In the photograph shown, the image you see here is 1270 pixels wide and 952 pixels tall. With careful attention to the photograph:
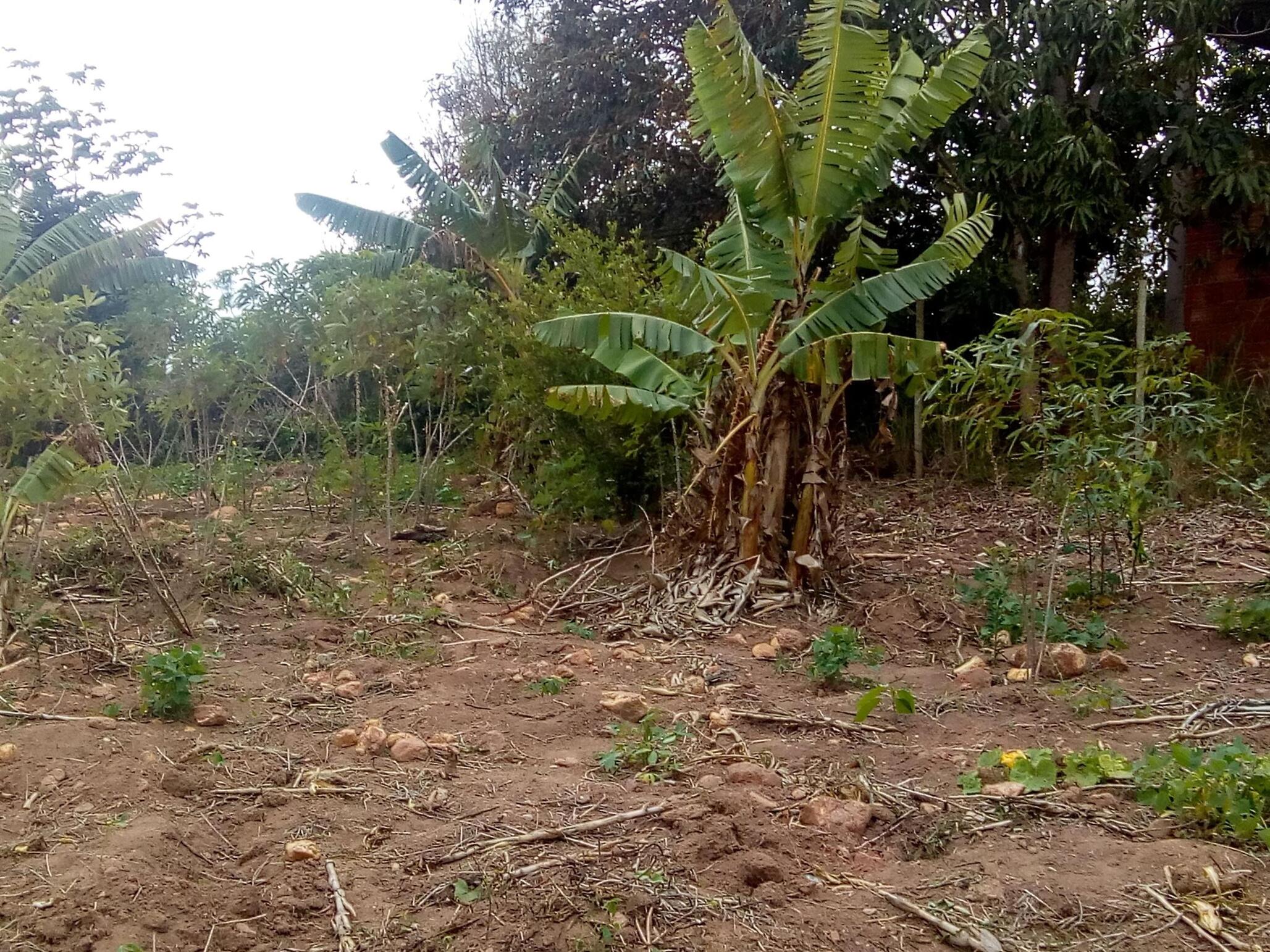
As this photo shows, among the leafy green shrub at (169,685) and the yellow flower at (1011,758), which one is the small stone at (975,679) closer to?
the yellow flower at (1011,758)

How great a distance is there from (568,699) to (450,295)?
4803 mm

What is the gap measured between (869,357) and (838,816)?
3.12 metres

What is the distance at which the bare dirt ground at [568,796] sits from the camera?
91.0 inches

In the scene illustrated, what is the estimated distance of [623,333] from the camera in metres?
5.77

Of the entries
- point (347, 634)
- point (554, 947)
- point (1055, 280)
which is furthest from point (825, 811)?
point (1055, 280)

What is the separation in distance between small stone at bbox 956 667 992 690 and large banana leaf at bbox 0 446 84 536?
409cm

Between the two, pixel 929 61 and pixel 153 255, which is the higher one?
pixel 929 61

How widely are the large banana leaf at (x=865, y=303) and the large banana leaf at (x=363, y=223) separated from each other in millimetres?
6274

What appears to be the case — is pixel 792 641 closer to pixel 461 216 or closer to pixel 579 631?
pixel 579 631

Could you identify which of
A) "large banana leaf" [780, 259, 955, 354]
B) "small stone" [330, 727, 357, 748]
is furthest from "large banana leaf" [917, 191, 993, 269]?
"small stone" [330, 727, 357, 748]

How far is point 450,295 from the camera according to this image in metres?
8.02

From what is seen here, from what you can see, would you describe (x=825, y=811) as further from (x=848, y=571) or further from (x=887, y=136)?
(x=887, y=136)

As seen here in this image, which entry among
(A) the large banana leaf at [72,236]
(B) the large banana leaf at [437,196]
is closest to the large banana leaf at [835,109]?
(B) the large banana leaf at [437,196]

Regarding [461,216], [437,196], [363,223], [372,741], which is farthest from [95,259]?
[372,741]
